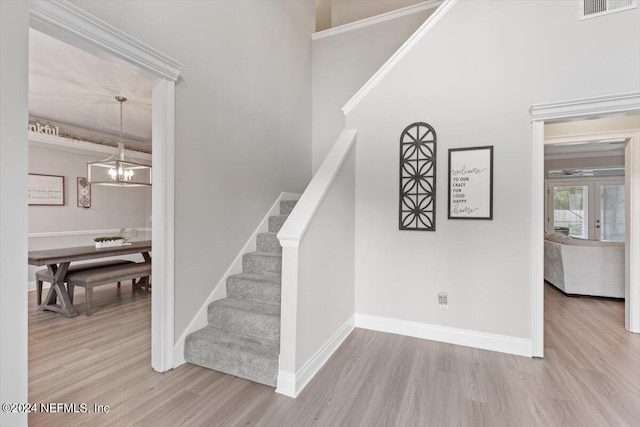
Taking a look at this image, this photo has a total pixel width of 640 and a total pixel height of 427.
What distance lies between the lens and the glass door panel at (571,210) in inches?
313

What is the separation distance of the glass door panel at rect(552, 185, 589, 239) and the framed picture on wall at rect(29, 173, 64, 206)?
11009 millimetres

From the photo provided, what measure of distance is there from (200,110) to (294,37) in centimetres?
220

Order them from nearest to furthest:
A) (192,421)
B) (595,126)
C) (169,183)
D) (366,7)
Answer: (192,421) → (169,183) → (595,126) → (366,7)

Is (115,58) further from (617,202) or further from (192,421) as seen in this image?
(617,202)

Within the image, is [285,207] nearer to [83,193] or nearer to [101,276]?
[101,276]

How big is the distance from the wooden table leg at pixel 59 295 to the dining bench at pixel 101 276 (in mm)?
117

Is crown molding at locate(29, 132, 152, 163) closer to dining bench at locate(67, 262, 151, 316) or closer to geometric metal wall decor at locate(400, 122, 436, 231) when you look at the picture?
dining bench at locate(67, 262, 151, 316)

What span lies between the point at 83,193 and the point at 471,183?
253 inches

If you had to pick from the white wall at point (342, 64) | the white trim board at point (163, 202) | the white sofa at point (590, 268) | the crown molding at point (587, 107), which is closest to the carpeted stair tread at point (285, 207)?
the white wall at point (342, 64)

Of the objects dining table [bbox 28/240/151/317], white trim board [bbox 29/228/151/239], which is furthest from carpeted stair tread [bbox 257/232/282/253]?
white trim board [bbox 29/228/151/239]

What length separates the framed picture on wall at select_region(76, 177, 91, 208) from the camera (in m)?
5.64

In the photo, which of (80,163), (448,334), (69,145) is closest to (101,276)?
(69,145)

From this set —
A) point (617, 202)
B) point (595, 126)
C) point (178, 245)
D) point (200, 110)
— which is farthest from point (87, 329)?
point (617, 202)

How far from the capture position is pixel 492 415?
1856 millimetres
